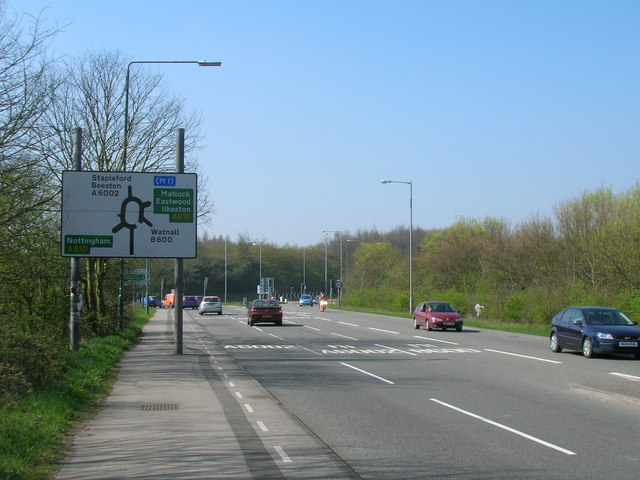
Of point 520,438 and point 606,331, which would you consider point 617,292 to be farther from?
point 520,438

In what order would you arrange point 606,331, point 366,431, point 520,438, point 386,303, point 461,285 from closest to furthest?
point 520,438 < point 366,431 < point 606,331 < point 461,285 < point 386,303

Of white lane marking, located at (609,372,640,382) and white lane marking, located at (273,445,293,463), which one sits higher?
white lane marking, located at (273,445,293,463)

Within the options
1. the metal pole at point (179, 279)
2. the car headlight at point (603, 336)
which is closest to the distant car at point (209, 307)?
the metal pole at point (179, 279)

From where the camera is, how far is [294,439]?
9117 millimetres

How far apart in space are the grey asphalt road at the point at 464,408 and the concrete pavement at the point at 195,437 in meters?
0.45

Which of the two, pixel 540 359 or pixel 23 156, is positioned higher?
pixel 23 156

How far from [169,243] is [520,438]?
46.3 ft

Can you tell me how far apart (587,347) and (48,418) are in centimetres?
1601

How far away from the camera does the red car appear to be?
35.0m

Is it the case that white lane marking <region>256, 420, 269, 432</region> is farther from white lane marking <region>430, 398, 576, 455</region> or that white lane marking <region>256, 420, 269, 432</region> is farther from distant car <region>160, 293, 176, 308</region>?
distant car <region>160, 293, 176, 308</region>

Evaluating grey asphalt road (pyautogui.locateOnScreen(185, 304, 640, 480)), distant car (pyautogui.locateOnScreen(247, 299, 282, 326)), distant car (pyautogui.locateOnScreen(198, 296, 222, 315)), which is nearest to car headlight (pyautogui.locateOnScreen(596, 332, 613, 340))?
grey asphalt road (pyautogui.locateOnScreen(185, 304, 640, 480))

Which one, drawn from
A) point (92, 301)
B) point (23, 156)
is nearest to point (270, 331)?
point (92, 301)

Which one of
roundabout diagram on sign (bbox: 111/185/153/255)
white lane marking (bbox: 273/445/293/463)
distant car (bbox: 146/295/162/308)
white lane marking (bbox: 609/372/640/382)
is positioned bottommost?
distant car (bbox: 146/295/162/308)

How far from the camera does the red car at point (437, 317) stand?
35031 mm
